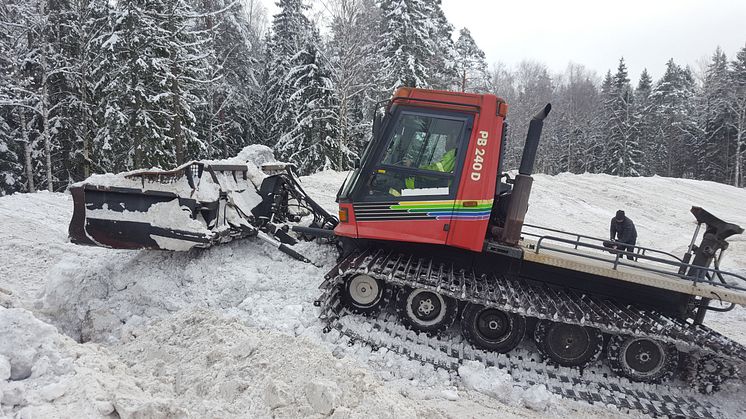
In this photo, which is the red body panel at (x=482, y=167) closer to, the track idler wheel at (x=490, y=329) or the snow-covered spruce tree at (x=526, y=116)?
the track idler wheel at (x=490, y=329)

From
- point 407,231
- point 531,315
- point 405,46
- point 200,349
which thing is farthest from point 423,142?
point 405,46

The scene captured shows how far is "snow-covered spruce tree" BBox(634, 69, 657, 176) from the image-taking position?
126 ft

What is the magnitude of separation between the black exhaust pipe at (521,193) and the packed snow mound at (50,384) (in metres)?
3.73

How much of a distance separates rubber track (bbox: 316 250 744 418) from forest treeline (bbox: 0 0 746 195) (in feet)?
31.3

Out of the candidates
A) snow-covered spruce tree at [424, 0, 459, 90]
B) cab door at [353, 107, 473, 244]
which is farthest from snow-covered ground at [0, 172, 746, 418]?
snow-covered spruce tree at [424, 0, 459, 90]

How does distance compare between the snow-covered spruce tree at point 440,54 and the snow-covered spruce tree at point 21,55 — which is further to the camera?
the snow-covered spruce tree at point 440,54

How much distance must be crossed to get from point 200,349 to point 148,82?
15.7 m

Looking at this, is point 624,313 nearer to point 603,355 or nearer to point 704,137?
point 603,355

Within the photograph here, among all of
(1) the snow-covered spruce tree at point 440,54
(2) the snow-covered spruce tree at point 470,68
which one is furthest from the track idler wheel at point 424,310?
(2) the snow-covered spruce tree at point 470,68

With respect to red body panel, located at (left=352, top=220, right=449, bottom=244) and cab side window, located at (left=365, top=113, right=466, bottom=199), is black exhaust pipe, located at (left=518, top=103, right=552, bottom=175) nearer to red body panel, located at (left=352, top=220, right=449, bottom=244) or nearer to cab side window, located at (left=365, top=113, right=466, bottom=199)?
cab side window, located at (left=365, top=113, right=466, bottom=199)

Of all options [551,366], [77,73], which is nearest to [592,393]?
[551,366]

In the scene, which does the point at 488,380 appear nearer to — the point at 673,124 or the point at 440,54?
the point at 440,54

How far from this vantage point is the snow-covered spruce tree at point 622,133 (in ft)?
119

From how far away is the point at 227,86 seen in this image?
76.3 ft
